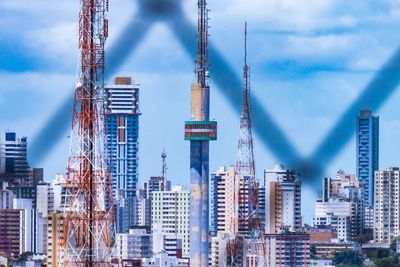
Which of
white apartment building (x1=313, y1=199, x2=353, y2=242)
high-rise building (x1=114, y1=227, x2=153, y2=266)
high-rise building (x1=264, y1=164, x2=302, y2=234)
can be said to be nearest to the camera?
high-rise building (x1=114, y1=227, x2=153, y2=266)

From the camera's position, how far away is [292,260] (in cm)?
2886

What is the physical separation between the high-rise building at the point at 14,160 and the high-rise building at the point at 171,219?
377cm

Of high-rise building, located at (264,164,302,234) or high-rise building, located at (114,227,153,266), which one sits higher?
high-rise building, located at (264,164,302,234)

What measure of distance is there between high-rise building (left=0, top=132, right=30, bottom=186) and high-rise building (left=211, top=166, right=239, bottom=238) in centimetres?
327

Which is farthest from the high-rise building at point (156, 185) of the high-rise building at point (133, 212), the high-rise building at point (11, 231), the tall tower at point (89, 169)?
the tall tower at point (89, 169)

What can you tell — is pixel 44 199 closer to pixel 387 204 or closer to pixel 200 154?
pixel 200 154

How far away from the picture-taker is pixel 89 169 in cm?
1485

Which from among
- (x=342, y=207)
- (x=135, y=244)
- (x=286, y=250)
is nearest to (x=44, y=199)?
(x=135, y=244)

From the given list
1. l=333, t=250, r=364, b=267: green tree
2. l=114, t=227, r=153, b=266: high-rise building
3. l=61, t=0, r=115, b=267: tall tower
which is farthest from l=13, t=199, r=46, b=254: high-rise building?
l=61, t=0, r=115, b=267: tall tower

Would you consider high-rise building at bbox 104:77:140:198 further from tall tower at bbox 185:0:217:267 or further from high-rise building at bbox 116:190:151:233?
tall tower at bbox 185:0:217:267

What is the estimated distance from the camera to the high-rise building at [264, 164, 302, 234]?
30594mm

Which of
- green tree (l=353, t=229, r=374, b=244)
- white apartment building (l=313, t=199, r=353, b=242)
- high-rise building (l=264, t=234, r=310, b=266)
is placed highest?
white apartment building (l=313, t=199, r=353, b=242)

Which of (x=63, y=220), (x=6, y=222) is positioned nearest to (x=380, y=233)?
(x=6, y=222)

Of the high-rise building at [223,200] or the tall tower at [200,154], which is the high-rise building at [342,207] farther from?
the tall tower at [200,154]
